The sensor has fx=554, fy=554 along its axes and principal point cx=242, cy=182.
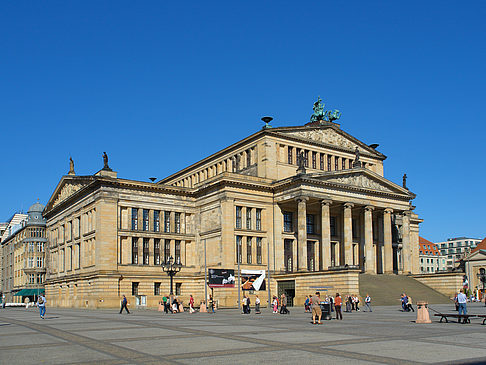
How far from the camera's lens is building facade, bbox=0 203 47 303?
107000 millimetres

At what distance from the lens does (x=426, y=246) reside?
605ft

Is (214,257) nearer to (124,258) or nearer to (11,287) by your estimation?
(124,258)

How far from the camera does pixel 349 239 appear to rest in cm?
6431

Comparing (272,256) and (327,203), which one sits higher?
(327,203)

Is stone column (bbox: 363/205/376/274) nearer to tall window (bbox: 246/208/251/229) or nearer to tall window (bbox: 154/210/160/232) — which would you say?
tall window (bbox: 246/208/251/229)

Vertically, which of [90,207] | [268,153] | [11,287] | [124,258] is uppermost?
[268,153]

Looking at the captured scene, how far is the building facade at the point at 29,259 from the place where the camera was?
10700 cm

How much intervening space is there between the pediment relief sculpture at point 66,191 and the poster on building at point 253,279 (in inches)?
901

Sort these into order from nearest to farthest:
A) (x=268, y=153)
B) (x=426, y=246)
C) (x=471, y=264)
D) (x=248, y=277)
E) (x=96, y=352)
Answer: (x=96, y=352), (x=248, y=277), (x=268, y=153), (x=471, y=264), (x=426, y=246)

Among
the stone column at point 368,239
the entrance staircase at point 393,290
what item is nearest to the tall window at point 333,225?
the stone column at point 368,239

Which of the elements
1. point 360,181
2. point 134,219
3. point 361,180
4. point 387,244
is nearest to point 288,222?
point 360,181

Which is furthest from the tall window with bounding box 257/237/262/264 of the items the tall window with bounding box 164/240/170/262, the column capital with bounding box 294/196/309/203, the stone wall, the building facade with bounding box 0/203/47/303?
the building facade with bounding box 0/203/47/303

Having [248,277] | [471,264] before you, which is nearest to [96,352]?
[248,277]

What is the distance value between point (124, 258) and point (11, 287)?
237 ft
